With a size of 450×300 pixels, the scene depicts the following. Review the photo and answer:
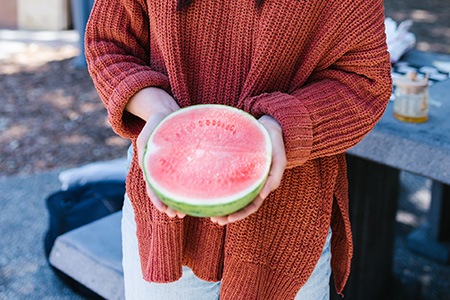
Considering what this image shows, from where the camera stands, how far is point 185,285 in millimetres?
1685

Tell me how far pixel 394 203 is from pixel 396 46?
85 centimetres

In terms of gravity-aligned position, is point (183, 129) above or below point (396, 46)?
above

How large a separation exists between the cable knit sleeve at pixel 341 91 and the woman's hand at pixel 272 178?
6 centimetres

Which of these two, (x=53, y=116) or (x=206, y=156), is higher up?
(x=206, y=156)

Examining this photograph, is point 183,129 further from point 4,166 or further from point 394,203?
point 4,166

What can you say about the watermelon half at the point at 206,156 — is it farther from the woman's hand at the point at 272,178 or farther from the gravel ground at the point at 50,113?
the gravel ground at the point at 50,113

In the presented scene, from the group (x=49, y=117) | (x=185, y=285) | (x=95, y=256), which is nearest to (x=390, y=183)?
(x=95, y=256)

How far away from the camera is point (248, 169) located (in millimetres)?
1321

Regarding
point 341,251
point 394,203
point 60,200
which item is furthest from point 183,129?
point 60,200

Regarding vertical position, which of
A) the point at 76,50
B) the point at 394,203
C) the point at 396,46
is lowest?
the point at 76,50

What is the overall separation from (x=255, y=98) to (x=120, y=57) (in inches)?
16.5

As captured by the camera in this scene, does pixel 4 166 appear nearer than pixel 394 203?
No

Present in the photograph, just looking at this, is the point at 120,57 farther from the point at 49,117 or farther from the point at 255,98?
the point at 49,117

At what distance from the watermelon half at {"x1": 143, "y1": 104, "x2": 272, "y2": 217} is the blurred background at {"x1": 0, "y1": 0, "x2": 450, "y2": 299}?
2453 mm
